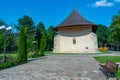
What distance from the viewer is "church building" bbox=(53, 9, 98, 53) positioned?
36.1 m

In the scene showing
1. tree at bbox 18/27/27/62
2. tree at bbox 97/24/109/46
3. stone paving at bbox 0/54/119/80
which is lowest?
stone paving at bbox 0/54/119/80

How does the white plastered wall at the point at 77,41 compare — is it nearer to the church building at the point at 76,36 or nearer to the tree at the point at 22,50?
the church building at the point at 76,36

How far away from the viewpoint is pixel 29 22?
239 ft

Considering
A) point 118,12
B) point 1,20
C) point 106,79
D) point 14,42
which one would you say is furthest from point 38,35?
point 106,79

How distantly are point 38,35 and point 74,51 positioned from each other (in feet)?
91.3

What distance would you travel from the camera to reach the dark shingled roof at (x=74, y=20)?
3638cm

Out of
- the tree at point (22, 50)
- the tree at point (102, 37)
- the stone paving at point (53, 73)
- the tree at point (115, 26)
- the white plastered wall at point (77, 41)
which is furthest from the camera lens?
the tree at point (102, 37)

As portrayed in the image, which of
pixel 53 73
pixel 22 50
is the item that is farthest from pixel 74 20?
pixel 53 73

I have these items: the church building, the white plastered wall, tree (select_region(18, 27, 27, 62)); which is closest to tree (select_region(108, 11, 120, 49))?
the church building

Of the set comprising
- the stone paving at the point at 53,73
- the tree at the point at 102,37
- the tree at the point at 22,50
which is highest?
the tree at the point at 102,37

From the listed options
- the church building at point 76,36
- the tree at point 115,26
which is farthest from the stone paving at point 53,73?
the tree at point 115,26

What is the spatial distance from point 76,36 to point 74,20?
3107mm

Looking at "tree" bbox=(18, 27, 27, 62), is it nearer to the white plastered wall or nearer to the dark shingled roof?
the dark shingled roof

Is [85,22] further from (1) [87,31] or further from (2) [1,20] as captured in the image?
(2) [1,20]
